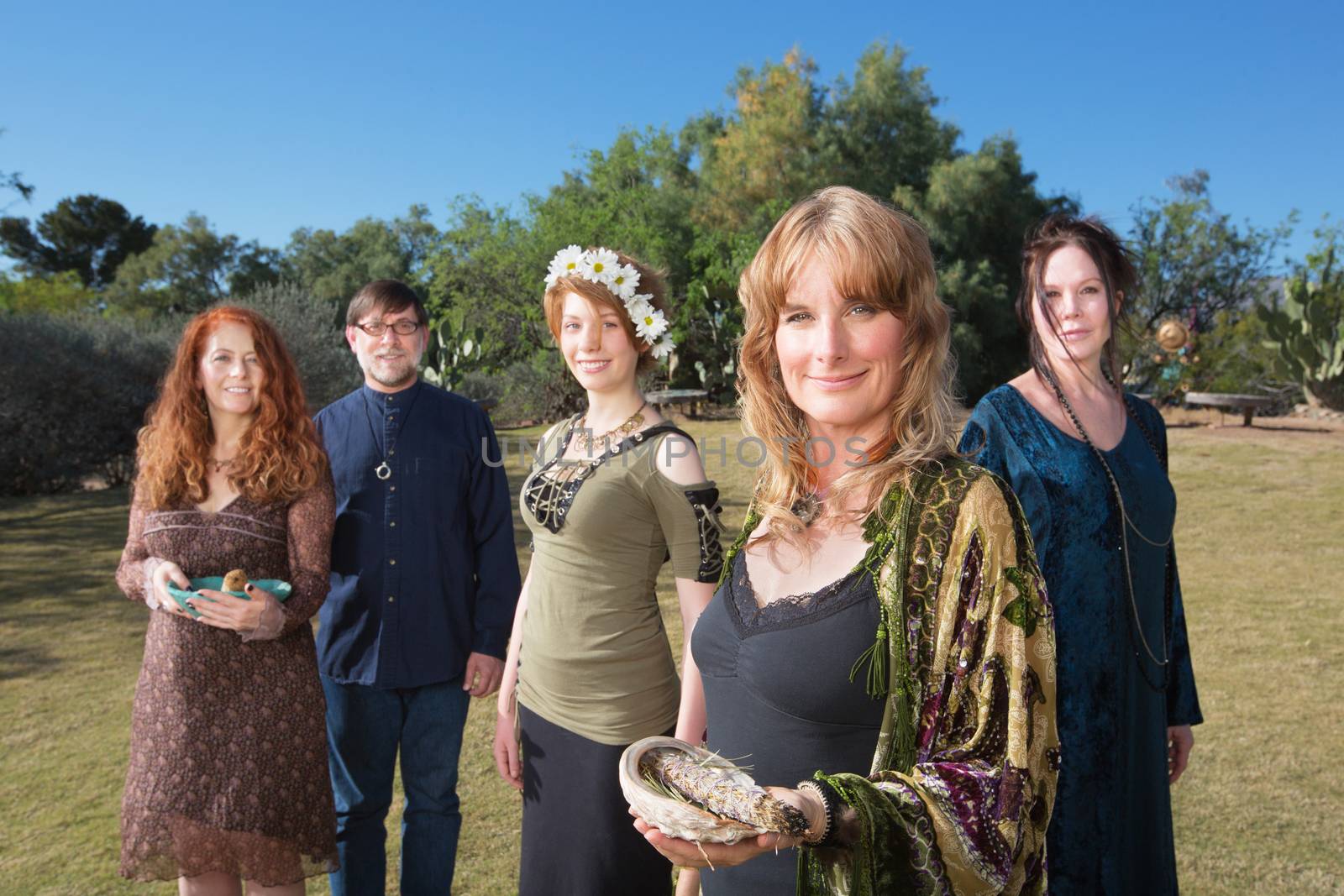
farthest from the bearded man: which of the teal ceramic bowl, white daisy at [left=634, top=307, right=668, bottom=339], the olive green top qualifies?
white daisy at [left=634, top=307, right=668, bottom=339]

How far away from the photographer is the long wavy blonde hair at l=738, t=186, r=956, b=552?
4.36 feet

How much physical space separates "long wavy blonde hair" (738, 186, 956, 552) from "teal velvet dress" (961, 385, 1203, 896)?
2.71 feet

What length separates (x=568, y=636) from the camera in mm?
2320

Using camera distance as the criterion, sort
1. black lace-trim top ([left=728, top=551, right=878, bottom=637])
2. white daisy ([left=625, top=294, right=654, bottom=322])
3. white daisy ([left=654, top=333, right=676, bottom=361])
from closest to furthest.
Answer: black lace-trim top ([left=728, top=551, right=878, bottom=637]), white daisy ([left=625, top=294, right=654, bottom=322]), white daisy ([left=654, top=333, right=676, bottom=361])

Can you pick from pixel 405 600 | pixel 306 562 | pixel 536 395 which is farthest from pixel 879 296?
pixel 536 395

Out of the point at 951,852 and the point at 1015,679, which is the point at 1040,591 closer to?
the point at 1015,679

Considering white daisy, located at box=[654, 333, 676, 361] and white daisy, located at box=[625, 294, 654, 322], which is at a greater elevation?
white daisy, located at box=[625, 294, 654, 322]

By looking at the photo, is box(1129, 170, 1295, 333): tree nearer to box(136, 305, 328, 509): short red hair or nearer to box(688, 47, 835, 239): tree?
box(688, 47, 835, 239): tree

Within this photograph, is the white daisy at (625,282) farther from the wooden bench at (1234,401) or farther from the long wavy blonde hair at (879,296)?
the wooden bench at (1234,401)

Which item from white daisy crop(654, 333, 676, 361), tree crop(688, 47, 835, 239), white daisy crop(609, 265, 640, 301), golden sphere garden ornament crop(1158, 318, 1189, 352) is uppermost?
tree crop(688, 47, 835, 239)

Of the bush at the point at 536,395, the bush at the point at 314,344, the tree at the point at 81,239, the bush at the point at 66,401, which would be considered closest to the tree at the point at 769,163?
the bush at the point at 536,395

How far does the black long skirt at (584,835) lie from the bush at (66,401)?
13421 millimetres

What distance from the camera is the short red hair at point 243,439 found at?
8.48ft

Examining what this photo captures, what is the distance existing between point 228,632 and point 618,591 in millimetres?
1182
